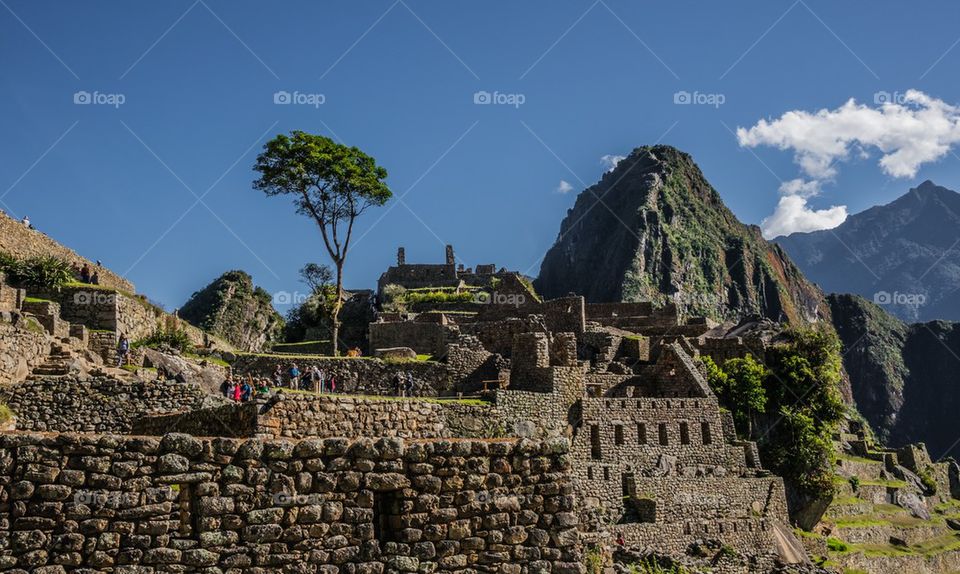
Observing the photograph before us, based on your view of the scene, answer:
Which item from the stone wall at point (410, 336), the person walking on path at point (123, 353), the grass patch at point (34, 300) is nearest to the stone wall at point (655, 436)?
the stone wall at point (410, 336)

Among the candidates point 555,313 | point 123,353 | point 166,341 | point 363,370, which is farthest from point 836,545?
point 123,353

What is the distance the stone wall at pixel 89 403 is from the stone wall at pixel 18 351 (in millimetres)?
722

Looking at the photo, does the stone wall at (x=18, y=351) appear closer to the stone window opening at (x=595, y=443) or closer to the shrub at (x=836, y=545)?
the stone window opening at (x=595, y=443)

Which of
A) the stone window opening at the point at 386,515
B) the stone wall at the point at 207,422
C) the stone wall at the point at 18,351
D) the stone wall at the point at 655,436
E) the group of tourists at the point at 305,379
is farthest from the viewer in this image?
the stone wall at the point at 655,436

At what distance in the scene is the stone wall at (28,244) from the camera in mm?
27078

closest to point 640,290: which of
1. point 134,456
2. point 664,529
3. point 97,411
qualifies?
point 664,529

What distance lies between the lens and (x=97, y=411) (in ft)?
53.2

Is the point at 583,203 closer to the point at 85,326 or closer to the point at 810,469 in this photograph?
the point at 810,469

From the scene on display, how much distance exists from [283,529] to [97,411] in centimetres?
1124

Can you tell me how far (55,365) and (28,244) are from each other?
489 inches

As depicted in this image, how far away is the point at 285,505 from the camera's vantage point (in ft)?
21.5

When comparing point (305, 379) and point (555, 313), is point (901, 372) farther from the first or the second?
point (305, 379)

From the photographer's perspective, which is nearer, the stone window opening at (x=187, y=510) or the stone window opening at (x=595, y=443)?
the stone window opening at (x=187, y=510)

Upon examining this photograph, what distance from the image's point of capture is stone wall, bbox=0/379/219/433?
1593 cm
